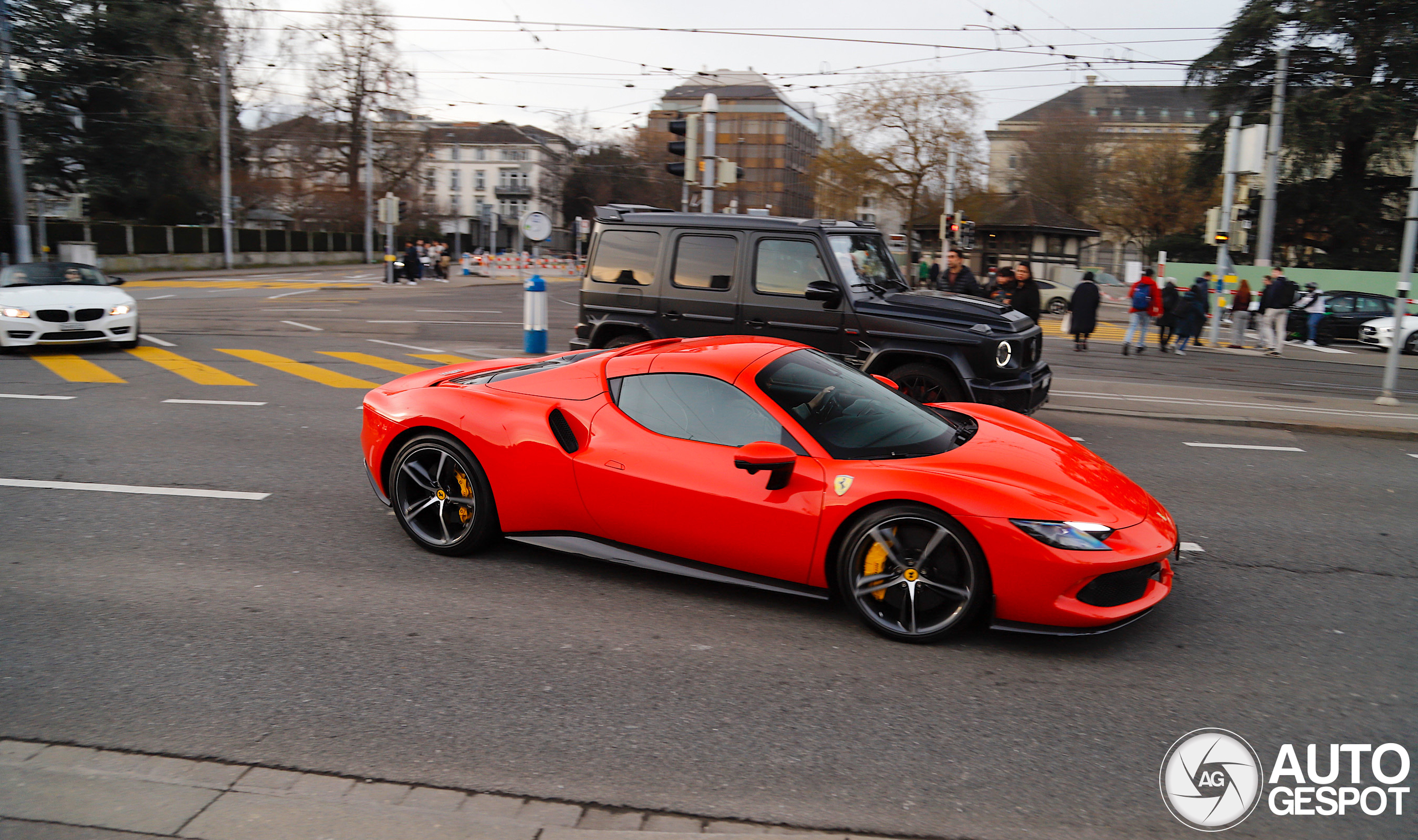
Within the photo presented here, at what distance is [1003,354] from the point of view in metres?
8.52

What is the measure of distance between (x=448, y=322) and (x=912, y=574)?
19038mm

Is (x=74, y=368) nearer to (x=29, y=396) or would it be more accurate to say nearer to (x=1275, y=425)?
(x=29, y=396)

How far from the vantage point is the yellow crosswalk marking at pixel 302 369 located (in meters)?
12.0

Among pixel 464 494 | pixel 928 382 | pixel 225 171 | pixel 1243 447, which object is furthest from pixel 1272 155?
pixel 225 171

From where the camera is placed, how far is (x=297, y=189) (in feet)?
201

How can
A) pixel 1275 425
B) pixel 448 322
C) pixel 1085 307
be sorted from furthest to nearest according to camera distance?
pixel 448 322, pixel 1085 307, pixel 1275 425

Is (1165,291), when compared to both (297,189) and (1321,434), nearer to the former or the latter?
(1321,434)

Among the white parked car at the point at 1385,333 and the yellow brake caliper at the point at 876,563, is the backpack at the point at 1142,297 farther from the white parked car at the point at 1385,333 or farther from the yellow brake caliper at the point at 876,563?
the yellow brake caliper at the point at 876,563

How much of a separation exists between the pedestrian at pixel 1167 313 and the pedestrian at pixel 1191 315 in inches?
5.1

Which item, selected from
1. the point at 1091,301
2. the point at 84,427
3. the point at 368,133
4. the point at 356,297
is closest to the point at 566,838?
the point at 84,427

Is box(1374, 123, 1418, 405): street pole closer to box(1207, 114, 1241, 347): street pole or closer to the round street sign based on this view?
box(1207, 114, 1241, 347): street pole

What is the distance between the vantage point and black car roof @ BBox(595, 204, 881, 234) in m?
9.18

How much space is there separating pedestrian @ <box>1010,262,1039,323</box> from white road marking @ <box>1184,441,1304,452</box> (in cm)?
551

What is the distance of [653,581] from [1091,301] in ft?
56.6
